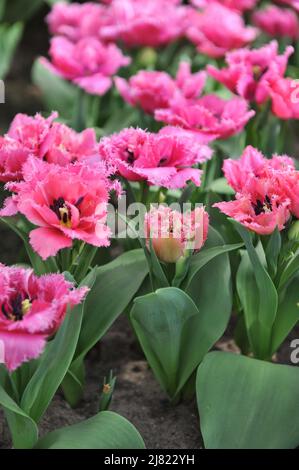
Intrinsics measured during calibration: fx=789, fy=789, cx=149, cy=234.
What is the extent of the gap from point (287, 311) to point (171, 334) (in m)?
0.26

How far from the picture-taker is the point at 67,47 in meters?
2.27

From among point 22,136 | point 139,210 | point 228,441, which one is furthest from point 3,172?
point 228,441

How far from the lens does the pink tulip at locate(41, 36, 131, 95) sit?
2213mm

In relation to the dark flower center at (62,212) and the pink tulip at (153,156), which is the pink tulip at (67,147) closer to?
the pink tulip at (153,156)

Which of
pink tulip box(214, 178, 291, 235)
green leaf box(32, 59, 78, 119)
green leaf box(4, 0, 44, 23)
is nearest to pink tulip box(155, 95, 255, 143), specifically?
pink tulip box(214, 178, 291, 235)

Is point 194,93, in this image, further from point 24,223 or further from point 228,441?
point 228,441

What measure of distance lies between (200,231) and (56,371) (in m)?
0.37

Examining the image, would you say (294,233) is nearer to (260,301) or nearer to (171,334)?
(260,301)

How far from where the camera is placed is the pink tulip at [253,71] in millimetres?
1941

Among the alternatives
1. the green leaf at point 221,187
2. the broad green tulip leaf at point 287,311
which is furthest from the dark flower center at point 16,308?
the green leaf at point 221,187

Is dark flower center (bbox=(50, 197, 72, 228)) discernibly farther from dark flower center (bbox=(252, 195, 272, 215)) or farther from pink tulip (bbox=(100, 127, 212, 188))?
dark flower center (bbox=(252, 195, 272, 215))

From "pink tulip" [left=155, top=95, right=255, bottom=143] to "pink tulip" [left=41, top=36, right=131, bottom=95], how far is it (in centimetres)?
38

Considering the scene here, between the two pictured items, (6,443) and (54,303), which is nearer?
(54,303)

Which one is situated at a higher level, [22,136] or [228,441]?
[22,136]
